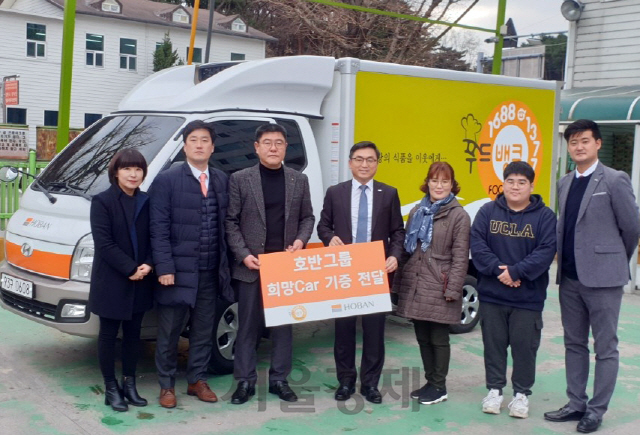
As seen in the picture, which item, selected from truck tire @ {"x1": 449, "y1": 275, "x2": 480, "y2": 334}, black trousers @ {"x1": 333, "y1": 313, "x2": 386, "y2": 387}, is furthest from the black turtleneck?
truck tire @ {"x1": 449, "y1": 275, "x2": 480, "y2": 334}

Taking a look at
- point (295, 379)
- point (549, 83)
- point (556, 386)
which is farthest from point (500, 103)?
point (295, 379)

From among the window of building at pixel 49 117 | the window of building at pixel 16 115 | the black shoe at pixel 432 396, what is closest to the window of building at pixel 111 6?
the window of building at pixel 49 117

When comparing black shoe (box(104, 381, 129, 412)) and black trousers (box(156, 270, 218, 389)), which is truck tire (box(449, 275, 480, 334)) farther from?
black shoe (box(104, 381, 129, 412))

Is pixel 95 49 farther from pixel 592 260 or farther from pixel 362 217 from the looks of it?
pixel 592 260

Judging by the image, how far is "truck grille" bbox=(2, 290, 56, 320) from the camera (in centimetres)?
541

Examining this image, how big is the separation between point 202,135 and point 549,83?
15.2 ft

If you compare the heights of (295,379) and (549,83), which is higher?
(549,83)

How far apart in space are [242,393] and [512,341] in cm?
191

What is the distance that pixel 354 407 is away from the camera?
5.41m

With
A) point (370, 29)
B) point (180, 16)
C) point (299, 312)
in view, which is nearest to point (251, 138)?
point (299, 312)

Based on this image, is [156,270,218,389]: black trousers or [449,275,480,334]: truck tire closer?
[156,270,218,389]: black trousers

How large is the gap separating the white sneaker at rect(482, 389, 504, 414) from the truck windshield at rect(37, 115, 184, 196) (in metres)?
2.99

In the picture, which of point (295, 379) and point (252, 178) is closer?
point (252, 178)

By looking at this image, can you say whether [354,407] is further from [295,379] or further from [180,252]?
[180,252]
